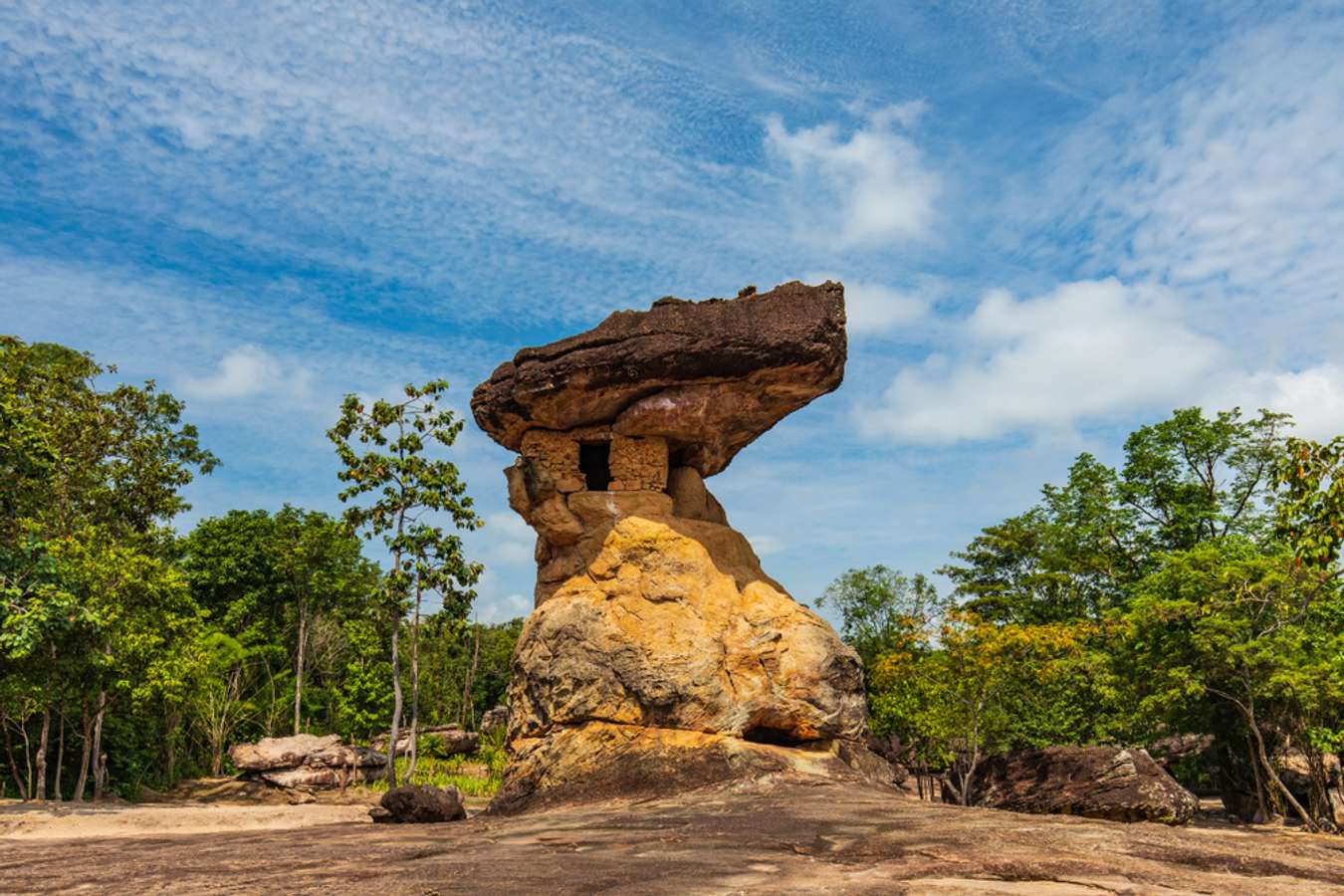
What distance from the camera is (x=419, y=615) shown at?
22641mm

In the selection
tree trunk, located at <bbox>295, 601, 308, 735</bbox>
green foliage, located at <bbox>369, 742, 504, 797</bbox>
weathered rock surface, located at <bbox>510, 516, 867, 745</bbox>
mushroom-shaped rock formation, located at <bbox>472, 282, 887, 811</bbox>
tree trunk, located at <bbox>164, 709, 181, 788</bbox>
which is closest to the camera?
mushroom-shaped rock formation, located at <bbox>472, 282, 887, 811</bbox>

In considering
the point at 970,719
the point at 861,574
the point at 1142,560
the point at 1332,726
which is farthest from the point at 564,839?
the point at 861,574

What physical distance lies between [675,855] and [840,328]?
10008mm

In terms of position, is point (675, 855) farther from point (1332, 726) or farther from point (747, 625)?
point (1332, 726)

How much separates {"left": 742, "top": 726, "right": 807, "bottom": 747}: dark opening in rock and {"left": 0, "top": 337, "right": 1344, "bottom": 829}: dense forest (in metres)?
4.59

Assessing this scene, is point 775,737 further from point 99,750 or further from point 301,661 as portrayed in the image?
point 301,661

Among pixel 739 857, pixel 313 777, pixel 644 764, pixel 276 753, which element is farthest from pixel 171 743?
pixel 739 857

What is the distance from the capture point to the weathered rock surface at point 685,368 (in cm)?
1493

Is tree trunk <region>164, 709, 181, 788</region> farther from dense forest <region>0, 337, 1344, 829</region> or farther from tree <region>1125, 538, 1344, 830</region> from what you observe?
tree <region>1125, 538, 1344, 830</region>

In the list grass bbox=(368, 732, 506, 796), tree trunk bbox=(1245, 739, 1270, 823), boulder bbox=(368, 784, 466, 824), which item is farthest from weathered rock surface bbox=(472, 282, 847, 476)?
tree trunk bbox=(1245, 739, 1270, 823)

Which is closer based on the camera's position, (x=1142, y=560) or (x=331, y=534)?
(x=1142, y=560)

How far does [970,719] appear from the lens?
21.4 m

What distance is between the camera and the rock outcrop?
24.5m

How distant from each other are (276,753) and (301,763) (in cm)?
74
